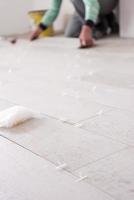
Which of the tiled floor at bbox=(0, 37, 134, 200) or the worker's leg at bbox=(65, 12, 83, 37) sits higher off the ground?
the tiled floor at bbox=(0, 37, 134, 200)

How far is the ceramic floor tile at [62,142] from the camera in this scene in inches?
35.8

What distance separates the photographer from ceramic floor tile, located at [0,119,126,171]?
909mm

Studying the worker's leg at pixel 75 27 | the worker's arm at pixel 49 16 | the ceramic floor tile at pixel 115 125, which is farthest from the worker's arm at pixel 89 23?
the ceramic floor tile at pixel 115 125

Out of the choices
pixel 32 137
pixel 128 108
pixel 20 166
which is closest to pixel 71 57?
pixel 128 108

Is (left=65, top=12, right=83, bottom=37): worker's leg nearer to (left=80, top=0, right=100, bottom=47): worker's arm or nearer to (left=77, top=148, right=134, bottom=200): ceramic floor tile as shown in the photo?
(left=80, top=0, right=100, bottom=47): worker's arm

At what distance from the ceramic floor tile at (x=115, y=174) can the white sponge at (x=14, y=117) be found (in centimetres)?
39

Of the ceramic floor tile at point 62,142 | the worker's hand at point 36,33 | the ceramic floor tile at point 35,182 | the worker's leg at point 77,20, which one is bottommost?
the worker's hand at point 36,33

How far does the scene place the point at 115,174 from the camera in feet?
2.64

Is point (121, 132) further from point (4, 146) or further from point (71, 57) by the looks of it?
point (71, 57)

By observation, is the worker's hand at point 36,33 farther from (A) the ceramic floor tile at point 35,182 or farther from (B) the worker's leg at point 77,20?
(A) the ceramic floor tile at point 35,182

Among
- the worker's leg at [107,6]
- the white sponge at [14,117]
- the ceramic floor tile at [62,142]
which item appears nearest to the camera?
the ceramic floor tile at [62,142]

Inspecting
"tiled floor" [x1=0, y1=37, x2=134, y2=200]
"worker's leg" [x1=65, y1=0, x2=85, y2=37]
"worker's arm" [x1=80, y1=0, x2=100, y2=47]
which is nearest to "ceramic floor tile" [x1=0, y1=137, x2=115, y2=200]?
"tiled floor" [x1=0, y1=37, x2=134, y2=200]

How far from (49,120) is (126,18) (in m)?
2.07

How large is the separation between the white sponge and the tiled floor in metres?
0.02
